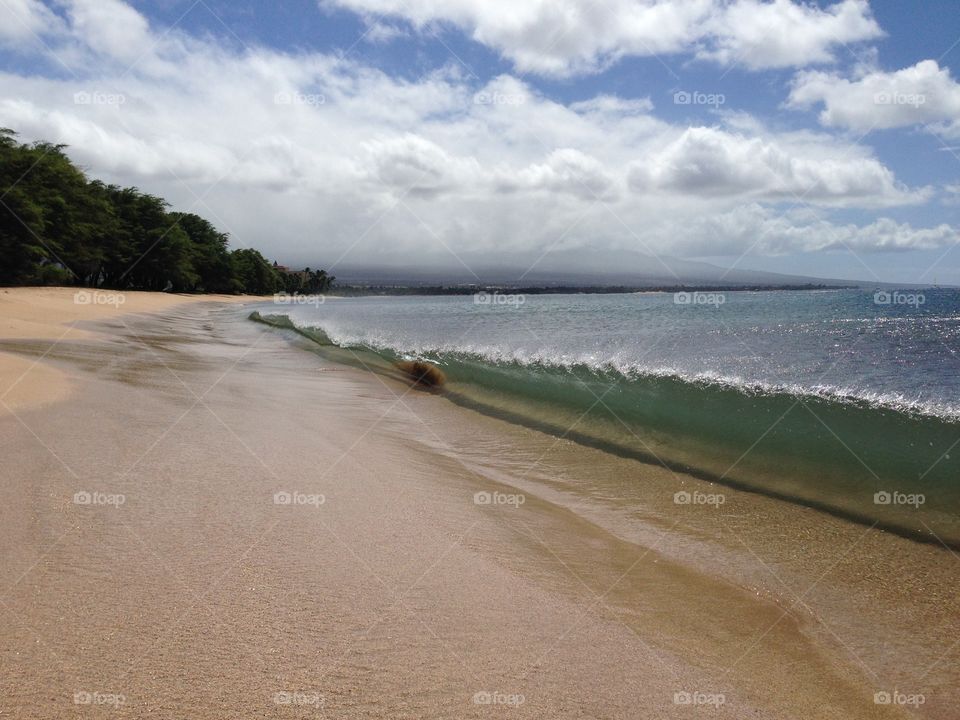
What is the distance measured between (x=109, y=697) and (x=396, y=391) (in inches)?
385

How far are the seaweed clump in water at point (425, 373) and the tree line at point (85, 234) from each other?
118ft

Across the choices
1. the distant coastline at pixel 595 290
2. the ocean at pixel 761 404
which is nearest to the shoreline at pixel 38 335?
the ocean at pixel 761 404

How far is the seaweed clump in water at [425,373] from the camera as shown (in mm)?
13555

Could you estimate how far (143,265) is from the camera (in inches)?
2680

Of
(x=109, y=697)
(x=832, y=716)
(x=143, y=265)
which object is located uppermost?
(x=143, y=265)

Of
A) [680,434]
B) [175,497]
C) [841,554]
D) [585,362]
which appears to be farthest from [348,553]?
[585,362]

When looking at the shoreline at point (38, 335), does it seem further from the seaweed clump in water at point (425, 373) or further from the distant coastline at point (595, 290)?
the distant coastline at point (595, 290)

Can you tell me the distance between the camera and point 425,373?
14.2 meters

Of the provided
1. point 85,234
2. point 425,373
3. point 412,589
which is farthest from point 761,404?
point 85,234

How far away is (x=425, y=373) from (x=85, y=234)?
44569 mm

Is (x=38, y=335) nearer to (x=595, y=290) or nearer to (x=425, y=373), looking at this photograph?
(x=425, y=373)

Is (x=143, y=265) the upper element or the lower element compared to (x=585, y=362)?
upper

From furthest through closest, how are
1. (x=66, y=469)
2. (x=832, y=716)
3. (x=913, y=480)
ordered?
(x=913, y=480) → (x=66, y=469) → (x=832, y=716)

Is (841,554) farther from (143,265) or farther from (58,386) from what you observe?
(143,265)
